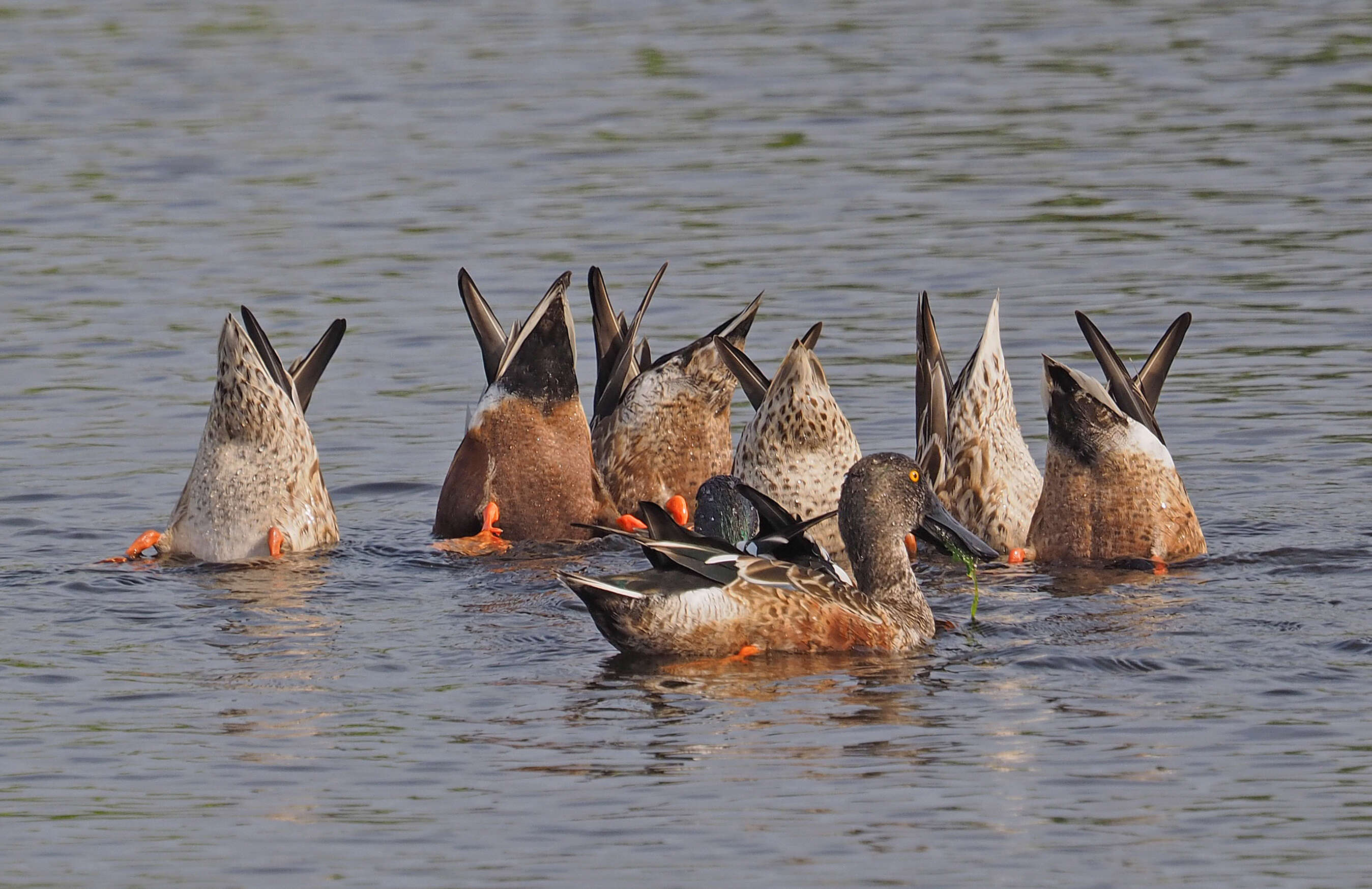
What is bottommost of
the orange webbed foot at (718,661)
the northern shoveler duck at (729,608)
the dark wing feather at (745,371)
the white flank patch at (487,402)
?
the orange webbed foot at (718,661)

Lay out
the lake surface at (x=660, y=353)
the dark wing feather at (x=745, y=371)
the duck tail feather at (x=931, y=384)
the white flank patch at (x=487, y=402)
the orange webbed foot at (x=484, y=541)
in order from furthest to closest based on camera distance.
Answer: the white flank patch at (x=487, y=402), the duck tail feather at (x=931, y=384), the dark wing feather at (x=745, y=371), the orange webbed foot at (x=484, y=541), the lake surface at (x=660, y=353)

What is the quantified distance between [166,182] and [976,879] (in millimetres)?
14477

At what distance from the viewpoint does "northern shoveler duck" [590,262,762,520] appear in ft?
39.3

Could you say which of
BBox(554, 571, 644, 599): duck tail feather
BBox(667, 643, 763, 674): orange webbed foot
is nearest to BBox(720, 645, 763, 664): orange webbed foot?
BBox(667, 643, 763, 674): orange webbed foot

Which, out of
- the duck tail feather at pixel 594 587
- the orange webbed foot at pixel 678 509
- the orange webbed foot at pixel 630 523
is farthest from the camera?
the orange webbed foot at pixel 678 509

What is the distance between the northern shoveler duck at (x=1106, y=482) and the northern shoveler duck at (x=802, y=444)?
0.97 m

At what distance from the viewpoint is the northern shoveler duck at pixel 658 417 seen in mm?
11984

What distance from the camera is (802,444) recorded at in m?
11.0

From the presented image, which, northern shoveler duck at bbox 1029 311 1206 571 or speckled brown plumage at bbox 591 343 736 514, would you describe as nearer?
northern shoveler duck at bbox 1029 311 1206 571

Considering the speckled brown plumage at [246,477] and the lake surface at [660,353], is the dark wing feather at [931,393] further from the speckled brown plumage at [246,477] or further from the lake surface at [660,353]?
the speckled brown plumage at [246,477]

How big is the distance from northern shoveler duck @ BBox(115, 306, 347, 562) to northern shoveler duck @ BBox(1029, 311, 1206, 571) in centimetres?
344

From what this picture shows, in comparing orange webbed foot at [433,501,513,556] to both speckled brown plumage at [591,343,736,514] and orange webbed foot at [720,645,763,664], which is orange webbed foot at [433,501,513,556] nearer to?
speckled brown plumage at [591,343,736,514]

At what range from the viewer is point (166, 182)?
1936 centimetres

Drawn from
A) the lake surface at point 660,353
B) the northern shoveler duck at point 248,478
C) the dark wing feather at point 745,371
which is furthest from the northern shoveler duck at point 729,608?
the northern shoveler duck at point 248,478
